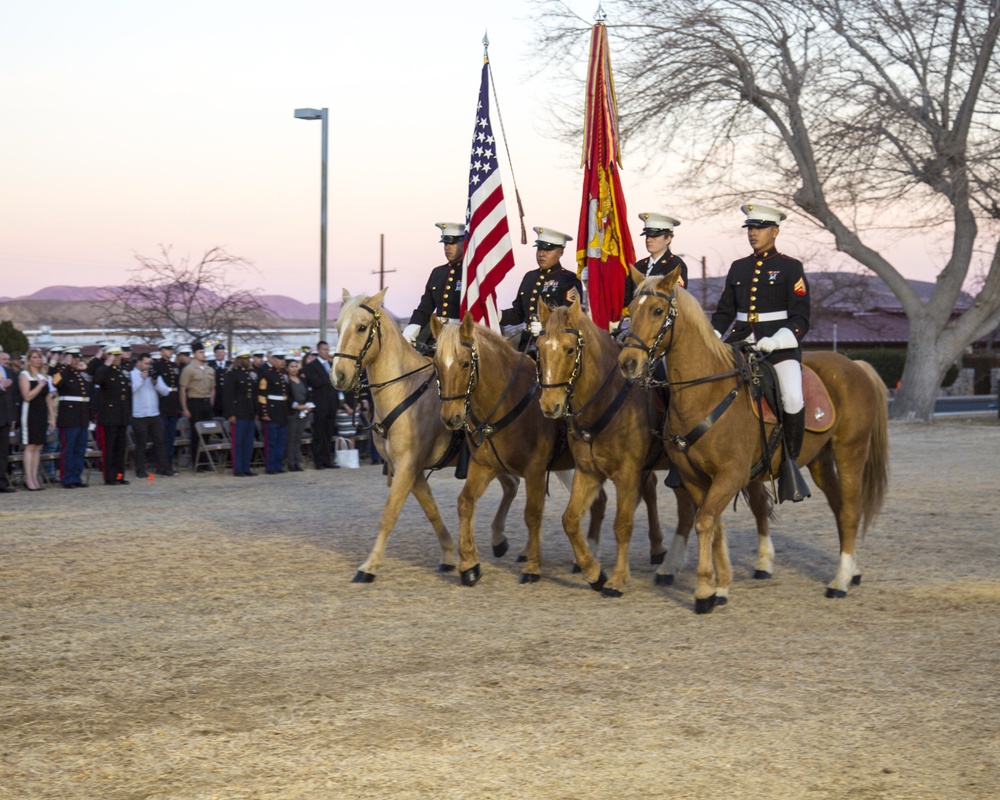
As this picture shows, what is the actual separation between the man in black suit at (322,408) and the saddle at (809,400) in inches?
473

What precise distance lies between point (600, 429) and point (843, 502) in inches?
82.2

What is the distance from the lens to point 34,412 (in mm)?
15688

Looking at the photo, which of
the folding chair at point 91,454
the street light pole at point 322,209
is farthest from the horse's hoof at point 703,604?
the street light pole at point 322,209

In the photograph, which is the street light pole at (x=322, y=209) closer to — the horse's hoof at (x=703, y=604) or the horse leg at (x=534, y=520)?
the horse leg at (x=534, y=520)

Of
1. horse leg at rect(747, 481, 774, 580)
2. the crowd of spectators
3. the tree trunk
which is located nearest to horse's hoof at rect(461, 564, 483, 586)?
horse leg at rect(747, 481, 774, 580)

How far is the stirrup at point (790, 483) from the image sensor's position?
8.25 metres

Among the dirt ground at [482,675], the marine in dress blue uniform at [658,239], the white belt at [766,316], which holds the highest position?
the marine in dress blue uniform at [658,239]

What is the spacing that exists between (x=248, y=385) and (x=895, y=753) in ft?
A: 48.3

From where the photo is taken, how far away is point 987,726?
538cm

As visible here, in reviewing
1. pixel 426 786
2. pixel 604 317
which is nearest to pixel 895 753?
pixel 426 786

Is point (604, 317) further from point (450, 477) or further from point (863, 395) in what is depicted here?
point (450, 477)

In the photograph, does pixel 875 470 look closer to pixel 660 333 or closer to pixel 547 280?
pixel 660 333

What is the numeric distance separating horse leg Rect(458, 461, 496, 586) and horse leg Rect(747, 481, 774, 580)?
2230mm

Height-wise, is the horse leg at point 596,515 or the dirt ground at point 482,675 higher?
the horse leg at point 596,515
